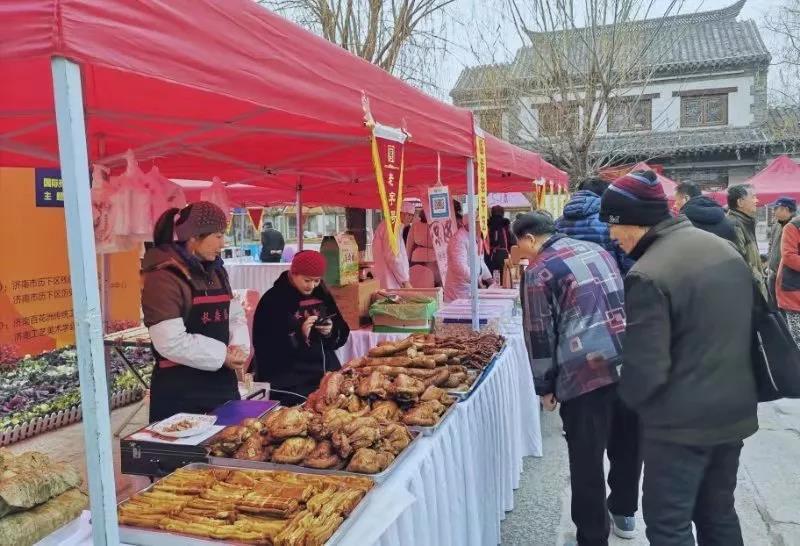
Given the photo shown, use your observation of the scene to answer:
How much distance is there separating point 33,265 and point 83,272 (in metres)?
5.77

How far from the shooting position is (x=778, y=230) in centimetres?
739

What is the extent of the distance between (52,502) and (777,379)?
2479 millimetres

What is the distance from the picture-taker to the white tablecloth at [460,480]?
1.79m

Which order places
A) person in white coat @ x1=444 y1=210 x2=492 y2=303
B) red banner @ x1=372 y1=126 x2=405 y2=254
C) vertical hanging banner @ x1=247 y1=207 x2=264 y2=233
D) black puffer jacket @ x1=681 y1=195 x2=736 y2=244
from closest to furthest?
1. red banner @ x1=372 y1=126 x2=405 y2=254
2. black puffer jacket @ x1=681 y1=195 x2=736 y2=244
3. person in white coat @ x1=444 y1=210 x2=492 y2=303
4. vertical hanging banner @ x1=247 y1=207 x2=264 y2=233

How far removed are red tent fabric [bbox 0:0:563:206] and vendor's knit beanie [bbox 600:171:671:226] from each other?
1.07 m

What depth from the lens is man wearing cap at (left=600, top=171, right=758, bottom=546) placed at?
211cm

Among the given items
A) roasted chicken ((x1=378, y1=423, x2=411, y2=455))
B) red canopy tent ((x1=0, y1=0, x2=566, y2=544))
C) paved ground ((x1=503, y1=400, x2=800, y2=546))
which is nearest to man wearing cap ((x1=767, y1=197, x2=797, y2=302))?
paved ground ((x1=503, y1=400, x2=800, y2=546))

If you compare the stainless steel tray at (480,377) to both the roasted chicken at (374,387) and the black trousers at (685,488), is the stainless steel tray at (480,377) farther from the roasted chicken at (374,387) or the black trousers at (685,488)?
the black trousers at (685,488)

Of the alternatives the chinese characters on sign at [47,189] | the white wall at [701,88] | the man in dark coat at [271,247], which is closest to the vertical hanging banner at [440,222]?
the chinese characters on sign at [47,189]

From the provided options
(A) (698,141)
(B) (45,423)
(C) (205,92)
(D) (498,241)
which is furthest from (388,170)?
(A) (698,141)

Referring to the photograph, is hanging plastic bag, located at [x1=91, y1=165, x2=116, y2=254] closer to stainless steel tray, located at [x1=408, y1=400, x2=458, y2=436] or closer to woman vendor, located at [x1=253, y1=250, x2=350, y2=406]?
woman vendor, located at [x1=253, y1=250, x2=350, y2=406]

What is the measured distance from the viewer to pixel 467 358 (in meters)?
3.37

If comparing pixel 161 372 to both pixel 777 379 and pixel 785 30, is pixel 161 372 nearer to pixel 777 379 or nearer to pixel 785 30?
pixel 777 379

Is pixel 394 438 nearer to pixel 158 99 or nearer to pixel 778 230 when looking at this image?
pixel 158 99
